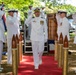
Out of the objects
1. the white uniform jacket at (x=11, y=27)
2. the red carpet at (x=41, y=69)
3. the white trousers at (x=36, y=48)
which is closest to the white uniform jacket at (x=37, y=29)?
the white trousers at (x=36, y=48)

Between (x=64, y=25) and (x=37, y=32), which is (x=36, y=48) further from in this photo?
(x=64, y=25)

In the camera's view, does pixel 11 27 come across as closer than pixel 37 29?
No

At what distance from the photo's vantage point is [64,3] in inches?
1406

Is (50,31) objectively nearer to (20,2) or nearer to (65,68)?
(20,2)

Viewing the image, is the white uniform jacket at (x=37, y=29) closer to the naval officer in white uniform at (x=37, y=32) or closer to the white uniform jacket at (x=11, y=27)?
the naval officer in white uniform at (x=37, y=32)

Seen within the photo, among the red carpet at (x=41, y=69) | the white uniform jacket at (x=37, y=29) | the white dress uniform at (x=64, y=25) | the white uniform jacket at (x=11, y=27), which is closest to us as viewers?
the red carpet at (x=41, y=69)

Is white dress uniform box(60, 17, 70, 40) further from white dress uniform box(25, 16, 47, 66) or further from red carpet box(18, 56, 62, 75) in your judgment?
white dress uniform box(25, 16, 47, 66)

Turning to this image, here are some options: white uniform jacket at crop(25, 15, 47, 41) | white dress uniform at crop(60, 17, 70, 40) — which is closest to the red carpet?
white uniform jacket at crop(25, 15, 47, 41)

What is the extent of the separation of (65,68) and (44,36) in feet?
6.51

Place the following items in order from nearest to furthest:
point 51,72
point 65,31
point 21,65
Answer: point 51,72 < point 21,65 < point 65,31

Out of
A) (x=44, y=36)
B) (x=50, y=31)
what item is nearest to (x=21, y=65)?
(x=44, y=36)

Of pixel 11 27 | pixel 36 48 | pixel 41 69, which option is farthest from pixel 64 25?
pixel 41 69

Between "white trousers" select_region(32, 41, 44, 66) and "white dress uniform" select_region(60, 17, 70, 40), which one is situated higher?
"white dress uniform" select_region(60, 17, 70, 40)

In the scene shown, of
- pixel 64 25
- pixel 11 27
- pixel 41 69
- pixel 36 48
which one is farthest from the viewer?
pixel 64 25
